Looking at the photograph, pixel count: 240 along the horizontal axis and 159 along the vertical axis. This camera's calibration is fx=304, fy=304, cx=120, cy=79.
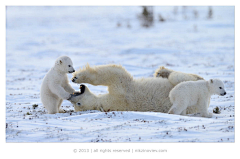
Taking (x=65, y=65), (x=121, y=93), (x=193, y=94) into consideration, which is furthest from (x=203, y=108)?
(x=65, y=65)

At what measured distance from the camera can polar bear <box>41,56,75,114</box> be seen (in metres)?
6.34

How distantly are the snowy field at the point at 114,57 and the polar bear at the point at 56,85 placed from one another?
0.32 metres

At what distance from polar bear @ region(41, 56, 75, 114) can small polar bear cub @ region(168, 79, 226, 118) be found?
2.18 m

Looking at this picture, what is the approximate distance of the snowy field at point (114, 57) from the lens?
192 inches

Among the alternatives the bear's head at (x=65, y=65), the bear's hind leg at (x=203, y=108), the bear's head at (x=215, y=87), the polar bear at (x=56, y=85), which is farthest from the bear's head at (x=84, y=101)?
the bear's head at (x=215, y=87)

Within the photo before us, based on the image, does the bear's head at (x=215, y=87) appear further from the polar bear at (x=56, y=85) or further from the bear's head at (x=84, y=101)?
the polar bear at (x=56, y=85)

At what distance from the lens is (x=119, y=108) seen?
649 centimetres

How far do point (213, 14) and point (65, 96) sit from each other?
92.0 feet

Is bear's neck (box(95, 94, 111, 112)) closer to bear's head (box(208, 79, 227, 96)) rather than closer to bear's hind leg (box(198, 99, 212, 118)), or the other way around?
bear's hind leg (box(198, 99, 212, 118))

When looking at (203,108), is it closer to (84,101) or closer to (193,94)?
(193,94)

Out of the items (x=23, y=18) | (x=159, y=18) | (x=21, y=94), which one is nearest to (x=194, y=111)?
(x=21, y=94)

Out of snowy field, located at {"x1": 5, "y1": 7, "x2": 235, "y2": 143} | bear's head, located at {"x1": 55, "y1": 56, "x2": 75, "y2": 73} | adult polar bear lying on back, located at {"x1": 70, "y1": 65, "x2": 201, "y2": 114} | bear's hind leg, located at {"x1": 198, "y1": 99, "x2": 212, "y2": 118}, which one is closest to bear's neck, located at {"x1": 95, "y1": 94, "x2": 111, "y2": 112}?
adult polar bear lying on back, located at {"x1": 70, "y1": 65, "x2": 201, "y2": 114}

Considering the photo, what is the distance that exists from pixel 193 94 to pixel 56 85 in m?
2.80
